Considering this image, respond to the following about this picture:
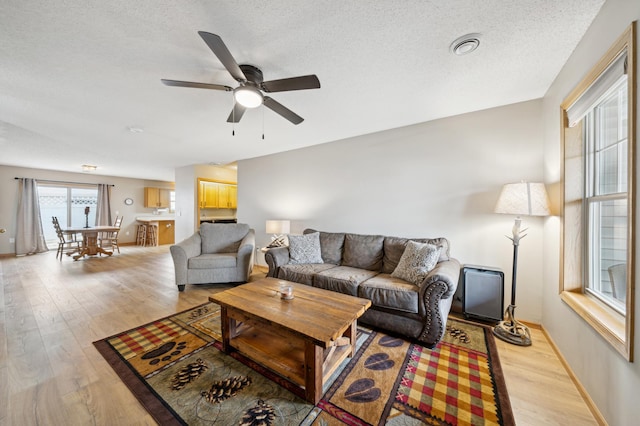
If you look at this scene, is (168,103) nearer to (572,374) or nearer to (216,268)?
(216,268)

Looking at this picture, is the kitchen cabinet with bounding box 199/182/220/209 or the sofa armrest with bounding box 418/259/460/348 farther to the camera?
the kitchen cabinet with bounding box 199/182/220/209

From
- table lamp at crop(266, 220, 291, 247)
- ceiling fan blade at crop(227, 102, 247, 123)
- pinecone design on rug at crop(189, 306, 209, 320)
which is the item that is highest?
ceiling fan blade at crop(227, 102, 247, 123)

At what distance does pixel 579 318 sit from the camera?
5.14 ft

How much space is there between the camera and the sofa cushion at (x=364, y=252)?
9.58ft

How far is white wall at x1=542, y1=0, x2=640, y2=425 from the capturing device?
1094 mm

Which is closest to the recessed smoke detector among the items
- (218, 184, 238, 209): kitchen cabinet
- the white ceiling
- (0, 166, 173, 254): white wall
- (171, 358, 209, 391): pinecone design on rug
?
the white ceiling

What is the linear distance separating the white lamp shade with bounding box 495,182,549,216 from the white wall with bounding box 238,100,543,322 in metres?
0.42

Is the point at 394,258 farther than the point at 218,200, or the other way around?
the point at 218,200

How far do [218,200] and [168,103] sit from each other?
4166mm

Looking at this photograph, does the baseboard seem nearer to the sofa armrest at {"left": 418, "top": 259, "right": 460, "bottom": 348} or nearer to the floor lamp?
the floor lamp

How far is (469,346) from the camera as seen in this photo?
1.97 meters

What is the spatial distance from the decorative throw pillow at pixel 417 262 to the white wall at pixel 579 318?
98cm

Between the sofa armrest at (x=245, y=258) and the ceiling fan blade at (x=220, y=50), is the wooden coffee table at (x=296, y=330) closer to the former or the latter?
the sofa armrest at (x=245, y=258)

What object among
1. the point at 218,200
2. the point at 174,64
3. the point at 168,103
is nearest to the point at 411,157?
the point at 174,64
